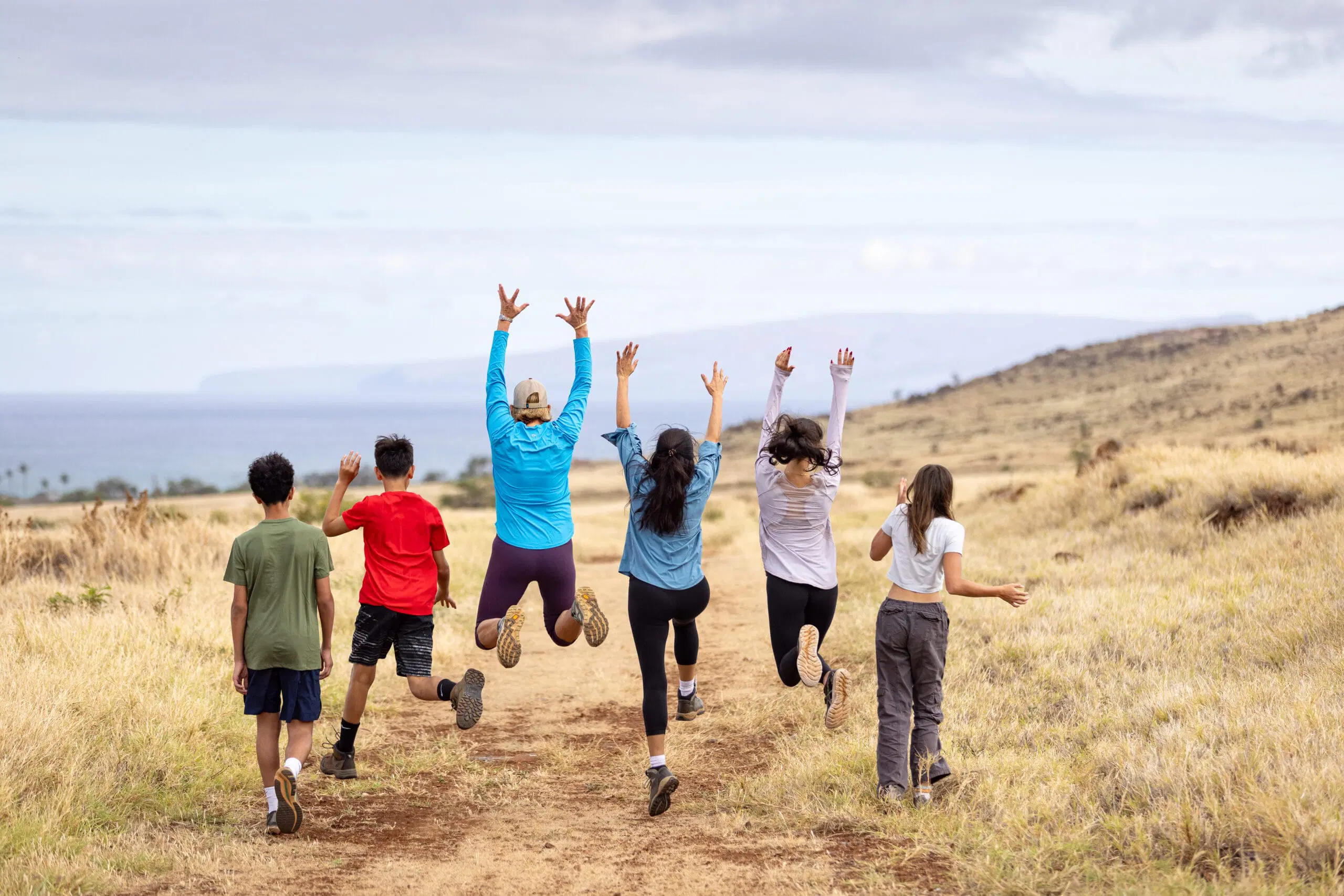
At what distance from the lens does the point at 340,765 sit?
24.4 ft

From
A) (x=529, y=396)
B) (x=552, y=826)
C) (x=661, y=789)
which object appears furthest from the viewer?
(x=529, y=396)

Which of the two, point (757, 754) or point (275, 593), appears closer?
point (275, 593)

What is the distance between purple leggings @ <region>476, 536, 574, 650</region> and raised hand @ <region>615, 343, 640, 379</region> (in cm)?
127

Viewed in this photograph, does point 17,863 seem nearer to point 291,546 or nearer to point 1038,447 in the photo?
point 291,546

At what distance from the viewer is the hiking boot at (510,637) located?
7406 mm

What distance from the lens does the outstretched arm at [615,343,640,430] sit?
7043 millimetres

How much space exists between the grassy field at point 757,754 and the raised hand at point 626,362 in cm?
267

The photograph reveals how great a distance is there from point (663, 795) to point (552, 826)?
687 millimetres

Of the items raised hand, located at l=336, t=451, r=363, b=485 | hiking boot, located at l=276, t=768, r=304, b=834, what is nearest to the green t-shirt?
raised hand, located at l=336, t=451, r=363, b=485

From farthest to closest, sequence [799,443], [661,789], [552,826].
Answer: [799,443]
[552,826]
[661,789]

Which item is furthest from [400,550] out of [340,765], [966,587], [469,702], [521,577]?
[966,587]

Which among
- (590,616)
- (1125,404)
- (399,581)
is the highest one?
(399,581)

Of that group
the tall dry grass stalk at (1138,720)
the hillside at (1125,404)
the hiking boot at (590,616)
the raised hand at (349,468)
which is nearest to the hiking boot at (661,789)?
the tall dry grass stalk at (1138,720)

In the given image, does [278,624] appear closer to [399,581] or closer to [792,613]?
[399,581]
